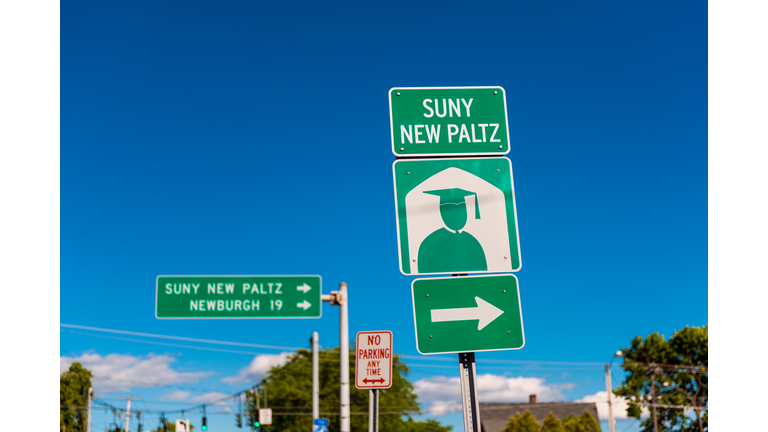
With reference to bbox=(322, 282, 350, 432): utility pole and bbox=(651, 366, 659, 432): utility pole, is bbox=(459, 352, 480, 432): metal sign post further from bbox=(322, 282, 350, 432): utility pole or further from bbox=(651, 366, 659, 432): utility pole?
bbox=(651, 366, 659, 432): utility pole

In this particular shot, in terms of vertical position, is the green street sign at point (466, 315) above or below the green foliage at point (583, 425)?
above

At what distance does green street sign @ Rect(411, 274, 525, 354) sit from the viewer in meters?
3.52

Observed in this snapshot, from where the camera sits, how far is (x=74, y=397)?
65.8 meters

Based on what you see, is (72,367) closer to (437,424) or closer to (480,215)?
(437,424)

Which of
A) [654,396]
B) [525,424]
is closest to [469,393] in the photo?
[525,424]

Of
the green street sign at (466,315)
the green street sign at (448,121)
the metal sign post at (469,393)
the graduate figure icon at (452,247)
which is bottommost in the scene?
the metal sign post at (469,393)

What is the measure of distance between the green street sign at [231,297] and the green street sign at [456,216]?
223 inches

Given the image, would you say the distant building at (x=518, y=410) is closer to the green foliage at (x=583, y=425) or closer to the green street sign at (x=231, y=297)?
the green foliage at (x=583, y=425)

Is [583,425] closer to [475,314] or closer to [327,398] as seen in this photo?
[327,398]

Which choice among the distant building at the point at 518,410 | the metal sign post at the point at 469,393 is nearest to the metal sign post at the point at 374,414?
the metal sign post at the point at 469,393

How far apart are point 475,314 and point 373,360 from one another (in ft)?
15.0

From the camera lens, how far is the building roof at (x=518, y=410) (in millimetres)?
50625

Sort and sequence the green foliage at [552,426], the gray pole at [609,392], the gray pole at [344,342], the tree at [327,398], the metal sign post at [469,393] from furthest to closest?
the tree at [327,398]
the green foliage at [552,426]
the gray pole at [609,392]
the gray pole at [344,342]
the metal sign post at [469,393]

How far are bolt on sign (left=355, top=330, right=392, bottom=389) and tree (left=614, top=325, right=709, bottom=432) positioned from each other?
130 ft
